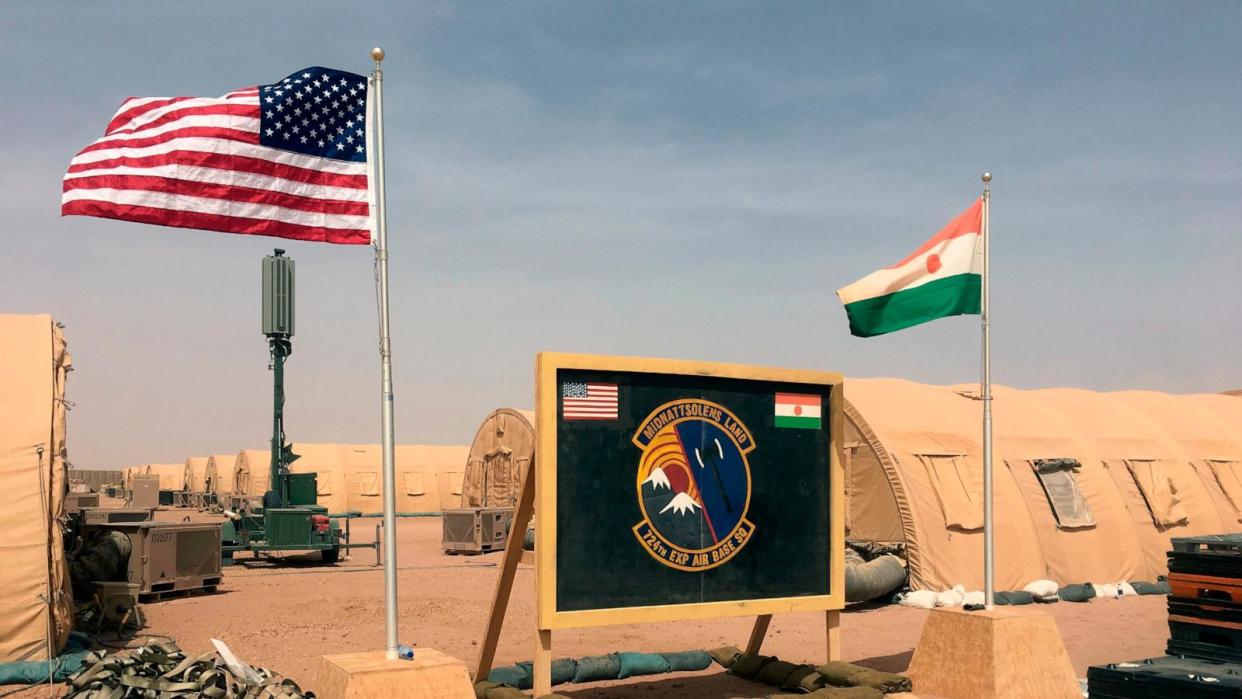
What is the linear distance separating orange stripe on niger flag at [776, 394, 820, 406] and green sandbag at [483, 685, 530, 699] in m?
3.82

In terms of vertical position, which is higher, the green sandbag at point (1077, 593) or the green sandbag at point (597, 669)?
the green sandbag at point (597, 669)

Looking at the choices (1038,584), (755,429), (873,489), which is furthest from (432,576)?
(755,429)

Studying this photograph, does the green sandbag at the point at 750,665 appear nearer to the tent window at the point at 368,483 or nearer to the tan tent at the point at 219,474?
the tent window at the point at 368,483

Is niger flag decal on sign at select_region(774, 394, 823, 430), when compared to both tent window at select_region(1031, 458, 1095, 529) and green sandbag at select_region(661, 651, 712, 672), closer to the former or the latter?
green sandbag at select_region(661, 651, 712, 672)

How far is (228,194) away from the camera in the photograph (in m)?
8.20

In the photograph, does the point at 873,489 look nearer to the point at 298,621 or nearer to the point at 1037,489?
the point at 1037,489

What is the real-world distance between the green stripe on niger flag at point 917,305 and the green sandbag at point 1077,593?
1079cm

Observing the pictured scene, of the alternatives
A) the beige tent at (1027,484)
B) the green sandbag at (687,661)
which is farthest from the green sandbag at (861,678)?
the beige tent at (1027,484)

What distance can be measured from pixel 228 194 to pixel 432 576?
53.6ft

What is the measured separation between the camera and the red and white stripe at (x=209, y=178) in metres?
8.08

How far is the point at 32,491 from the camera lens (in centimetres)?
1251

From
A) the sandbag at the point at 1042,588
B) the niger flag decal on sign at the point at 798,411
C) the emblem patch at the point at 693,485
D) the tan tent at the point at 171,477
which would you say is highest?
the niger flag decal on sign at the point at 798,411

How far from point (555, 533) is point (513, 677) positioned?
274 cm

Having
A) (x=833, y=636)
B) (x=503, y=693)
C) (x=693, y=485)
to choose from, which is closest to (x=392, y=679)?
(x=503, y=693)
